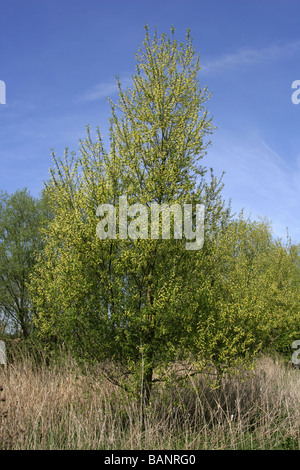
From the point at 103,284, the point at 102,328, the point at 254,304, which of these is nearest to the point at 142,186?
the point at 103,284

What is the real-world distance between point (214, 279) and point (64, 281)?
319 centimetres

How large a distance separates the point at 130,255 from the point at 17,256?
16165mm

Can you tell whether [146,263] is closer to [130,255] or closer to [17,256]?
[130,255]

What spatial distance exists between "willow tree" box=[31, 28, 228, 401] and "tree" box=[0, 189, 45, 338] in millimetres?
14066

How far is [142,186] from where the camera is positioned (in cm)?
822

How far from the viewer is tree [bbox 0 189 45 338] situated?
21.9m

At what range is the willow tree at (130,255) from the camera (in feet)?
24.3

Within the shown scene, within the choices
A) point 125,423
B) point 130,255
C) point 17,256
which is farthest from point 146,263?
point 17,256

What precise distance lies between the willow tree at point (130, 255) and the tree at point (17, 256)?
46.1 ft

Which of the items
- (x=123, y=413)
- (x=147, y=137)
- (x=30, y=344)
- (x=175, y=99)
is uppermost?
(x=175, y=99)
